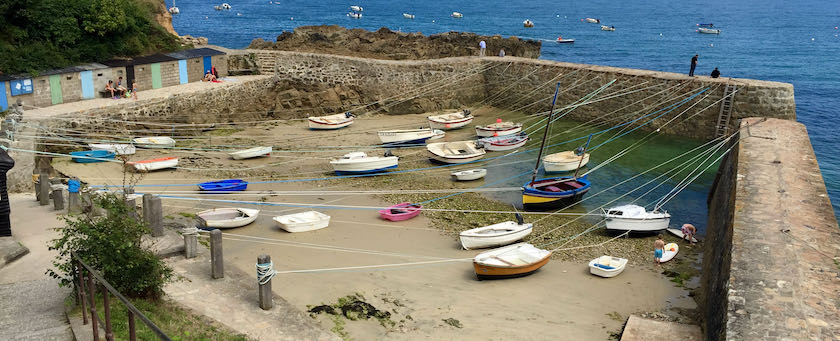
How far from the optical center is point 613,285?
17.1 meters

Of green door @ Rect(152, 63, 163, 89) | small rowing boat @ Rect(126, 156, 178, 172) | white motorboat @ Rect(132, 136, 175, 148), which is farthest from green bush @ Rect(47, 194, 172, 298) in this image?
green door @ Rect(152, 63, 163, 89)

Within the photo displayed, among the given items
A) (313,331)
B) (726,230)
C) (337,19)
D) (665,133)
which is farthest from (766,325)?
(337,19)

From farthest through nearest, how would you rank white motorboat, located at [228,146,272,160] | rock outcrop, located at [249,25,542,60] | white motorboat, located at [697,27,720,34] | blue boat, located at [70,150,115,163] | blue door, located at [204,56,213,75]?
white motorboat, located at [697,27,720,34] < rock outcrop, located at [249,25,542,60] < blue door, located at [204,56,213,75] < white motorboat, located at [228,146,272,160] < blue boat, located at [70,150,115,163]

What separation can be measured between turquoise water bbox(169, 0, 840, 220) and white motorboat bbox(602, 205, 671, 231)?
248 inches

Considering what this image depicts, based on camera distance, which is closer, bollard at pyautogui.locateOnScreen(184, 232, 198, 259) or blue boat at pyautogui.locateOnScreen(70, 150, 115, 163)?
bollard at pyautogui.locateOnScreen(184, 232, 198, 259)

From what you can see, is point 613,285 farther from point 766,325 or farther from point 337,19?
point 337,19

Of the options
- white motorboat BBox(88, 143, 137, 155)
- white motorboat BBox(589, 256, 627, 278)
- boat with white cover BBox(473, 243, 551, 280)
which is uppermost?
white motorboat BBox(88, 143, 137, 155)

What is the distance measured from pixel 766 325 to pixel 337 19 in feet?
347

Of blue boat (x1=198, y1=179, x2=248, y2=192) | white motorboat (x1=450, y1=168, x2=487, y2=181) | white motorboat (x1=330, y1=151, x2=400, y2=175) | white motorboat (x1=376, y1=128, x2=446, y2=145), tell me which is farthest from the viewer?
white motorboat (x1=376, y1=128, x2=446, y2=145)

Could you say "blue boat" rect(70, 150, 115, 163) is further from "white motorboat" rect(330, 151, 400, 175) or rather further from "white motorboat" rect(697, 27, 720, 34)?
"white motorboat" rect(697, 27, 720, 34)

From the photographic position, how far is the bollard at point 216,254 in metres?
12.9

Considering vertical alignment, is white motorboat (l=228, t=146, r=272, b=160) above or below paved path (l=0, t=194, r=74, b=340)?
below

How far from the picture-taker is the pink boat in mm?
21016

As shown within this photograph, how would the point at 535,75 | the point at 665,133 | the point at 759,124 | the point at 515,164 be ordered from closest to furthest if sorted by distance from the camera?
the point at 759,124, the point at 515,164, the point at 665,133, the point at 535,75
